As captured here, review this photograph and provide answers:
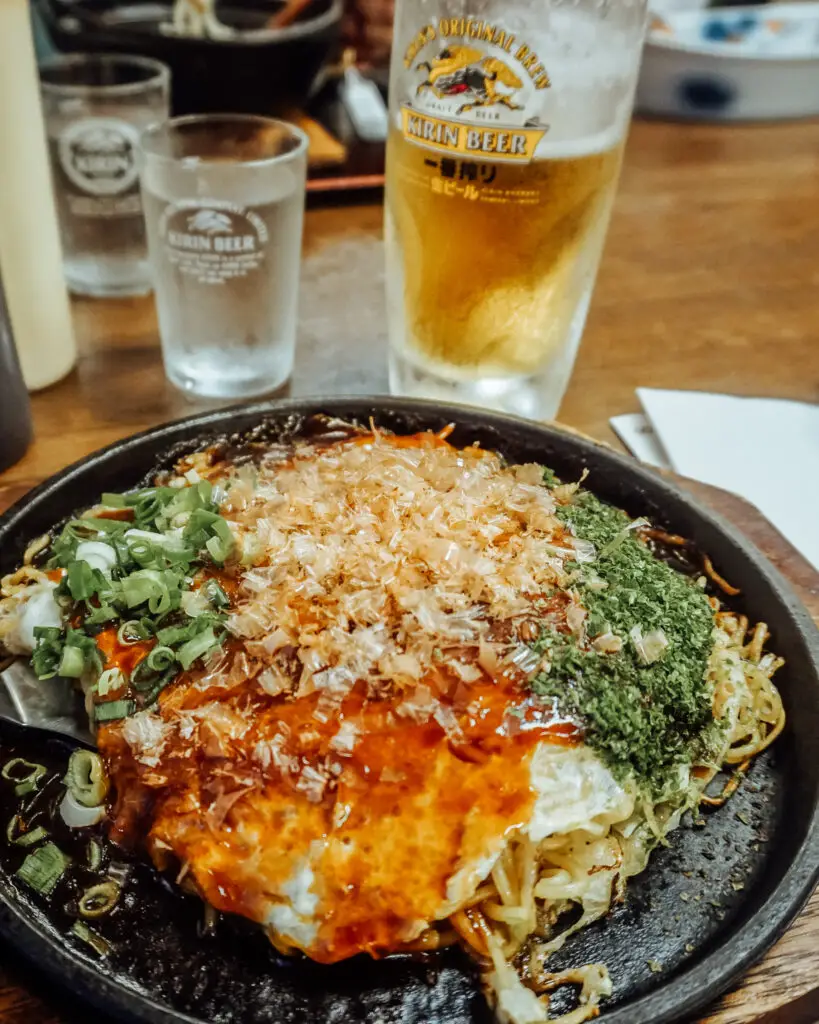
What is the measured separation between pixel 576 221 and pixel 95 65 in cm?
149

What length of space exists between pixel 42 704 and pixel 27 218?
1108 mm

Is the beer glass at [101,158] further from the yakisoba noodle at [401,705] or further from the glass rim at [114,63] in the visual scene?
the yakisoba noodle at [401,705]

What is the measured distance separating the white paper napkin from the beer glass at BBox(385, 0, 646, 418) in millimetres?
319

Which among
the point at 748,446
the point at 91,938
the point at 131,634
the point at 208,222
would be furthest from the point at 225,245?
the point at 91,938

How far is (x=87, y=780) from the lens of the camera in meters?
1.08

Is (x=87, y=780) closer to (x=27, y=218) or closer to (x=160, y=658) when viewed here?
(x=160, y=658)

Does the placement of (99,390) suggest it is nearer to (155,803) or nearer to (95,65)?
(95,65)

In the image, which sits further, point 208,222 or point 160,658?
point 208,222

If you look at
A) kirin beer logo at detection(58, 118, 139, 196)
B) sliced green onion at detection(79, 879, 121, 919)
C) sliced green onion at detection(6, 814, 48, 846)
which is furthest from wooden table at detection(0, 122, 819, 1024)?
sliced green onion at detection(79, 879, 121, 919)

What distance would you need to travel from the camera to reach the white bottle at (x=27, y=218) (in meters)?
1.68

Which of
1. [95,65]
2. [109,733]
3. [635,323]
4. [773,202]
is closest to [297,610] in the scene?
[109,733]

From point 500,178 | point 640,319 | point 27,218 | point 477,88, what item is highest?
point 477,88

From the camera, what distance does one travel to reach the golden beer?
1568mm

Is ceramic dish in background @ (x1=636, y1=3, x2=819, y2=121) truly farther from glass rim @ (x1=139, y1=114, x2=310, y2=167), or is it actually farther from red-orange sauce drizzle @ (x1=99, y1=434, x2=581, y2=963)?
red-orange sauce drizzle @ (x1=99, y1=434, x2=581, y2=963)
